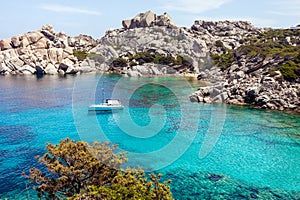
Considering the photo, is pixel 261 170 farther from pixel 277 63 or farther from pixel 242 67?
pixel 242 67

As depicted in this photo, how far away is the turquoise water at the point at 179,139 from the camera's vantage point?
25922mm

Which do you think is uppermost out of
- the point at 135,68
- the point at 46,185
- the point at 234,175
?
the point at 135,68

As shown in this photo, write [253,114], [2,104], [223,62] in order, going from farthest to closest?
[223,62]
[2,104]
[253,114]

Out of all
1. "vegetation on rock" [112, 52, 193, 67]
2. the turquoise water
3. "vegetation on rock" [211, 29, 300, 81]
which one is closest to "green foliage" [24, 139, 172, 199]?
the turquoise water

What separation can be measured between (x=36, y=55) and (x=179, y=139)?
10679 centimetres

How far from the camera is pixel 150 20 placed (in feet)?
530

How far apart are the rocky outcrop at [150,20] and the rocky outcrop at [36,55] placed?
1909 inches

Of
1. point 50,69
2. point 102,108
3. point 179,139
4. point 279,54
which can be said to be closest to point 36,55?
point 50,69

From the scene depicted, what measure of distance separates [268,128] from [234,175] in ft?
64.0

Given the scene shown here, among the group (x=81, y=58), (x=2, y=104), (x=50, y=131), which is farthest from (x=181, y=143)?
(x=81, y=58)

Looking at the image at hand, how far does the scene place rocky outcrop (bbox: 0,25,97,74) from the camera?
121125 millimetres

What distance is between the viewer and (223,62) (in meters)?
110

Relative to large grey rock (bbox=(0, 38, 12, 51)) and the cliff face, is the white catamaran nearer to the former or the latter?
the cliff face

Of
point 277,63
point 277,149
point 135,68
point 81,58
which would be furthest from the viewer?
point 81,58
